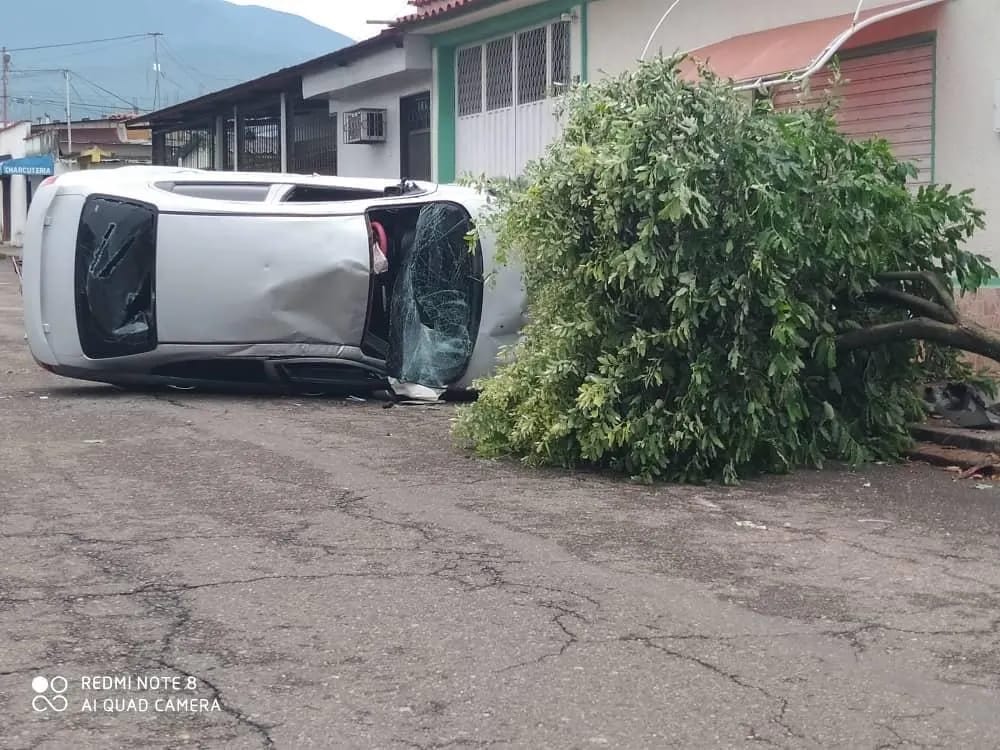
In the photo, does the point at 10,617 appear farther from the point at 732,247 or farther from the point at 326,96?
the point at 326,96

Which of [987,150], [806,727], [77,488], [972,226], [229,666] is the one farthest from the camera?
[987,150]

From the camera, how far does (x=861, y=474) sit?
8273 millimetres

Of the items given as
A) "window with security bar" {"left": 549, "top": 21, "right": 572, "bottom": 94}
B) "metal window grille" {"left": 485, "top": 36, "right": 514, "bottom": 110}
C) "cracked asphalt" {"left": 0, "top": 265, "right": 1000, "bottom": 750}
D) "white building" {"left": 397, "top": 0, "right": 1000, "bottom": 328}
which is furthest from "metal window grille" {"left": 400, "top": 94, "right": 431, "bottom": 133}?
"cracked asphalt" {"left": 0, "top": 265, "right": 1000, "bottom": 750}

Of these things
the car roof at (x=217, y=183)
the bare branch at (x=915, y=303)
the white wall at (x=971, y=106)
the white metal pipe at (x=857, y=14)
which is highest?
the white metal pipe at (x=857, y=14)

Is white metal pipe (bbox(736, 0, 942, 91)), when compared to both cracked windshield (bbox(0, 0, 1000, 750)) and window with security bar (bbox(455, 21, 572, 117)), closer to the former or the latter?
cracked windshield (bbox(0, 0, 1000, 750))

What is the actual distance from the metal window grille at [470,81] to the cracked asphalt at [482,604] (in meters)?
8.83

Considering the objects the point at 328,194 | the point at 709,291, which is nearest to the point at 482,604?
the point at 709,291

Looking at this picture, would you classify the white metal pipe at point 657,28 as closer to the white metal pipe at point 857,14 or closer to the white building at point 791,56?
the white building at point 791,56

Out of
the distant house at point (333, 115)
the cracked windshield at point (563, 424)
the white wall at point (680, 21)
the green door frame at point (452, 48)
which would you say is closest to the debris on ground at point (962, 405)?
the cracked windshield at point (563, 424)

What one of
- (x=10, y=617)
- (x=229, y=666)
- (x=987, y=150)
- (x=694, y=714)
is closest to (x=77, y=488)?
(x=10, y=617)

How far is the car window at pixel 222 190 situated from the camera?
1137cm

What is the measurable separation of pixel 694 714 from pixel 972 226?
227 inches

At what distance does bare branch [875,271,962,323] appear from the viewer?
8600mm

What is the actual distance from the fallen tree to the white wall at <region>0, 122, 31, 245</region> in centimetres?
4879
